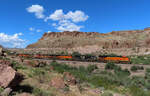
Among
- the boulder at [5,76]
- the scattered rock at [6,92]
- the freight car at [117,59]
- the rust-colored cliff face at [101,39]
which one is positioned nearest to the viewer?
the scattered rock at [6,92]

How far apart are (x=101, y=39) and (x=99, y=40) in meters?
3.28

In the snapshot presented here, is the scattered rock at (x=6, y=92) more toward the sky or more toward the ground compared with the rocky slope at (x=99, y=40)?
more toward the ground

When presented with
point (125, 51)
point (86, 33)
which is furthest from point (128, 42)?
point (86, 33)

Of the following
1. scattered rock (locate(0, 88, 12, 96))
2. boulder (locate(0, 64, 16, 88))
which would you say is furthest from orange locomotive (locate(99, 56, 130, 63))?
scattered rock (locate(0, 88, 12, 96))

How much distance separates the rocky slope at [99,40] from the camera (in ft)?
255

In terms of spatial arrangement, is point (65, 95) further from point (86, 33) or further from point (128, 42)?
point (86, 33)

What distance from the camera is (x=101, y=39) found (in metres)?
89.4

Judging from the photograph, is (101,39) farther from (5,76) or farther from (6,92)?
(6,92)

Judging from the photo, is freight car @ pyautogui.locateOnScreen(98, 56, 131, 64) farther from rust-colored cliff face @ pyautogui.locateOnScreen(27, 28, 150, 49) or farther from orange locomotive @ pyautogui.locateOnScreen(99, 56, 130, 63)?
rust-colored cliff face @ pyautogui.locateOnScreen(27, 28, 150, 49)

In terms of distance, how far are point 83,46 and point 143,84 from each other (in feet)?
230

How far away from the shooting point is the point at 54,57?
41.6 meters

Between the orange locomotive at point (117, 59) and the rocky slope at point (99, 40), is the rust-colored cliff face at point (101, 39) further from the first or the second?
the orange locomotive at point (117, 59)

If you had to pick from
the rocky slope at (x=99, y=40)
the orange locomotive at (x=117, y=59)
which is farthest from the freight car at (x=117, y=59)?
the rocky slope at (x=99, y=40)

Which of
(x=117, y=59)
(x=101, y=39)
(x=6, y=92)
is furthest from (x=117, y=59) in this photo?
(x=101, y=39)
